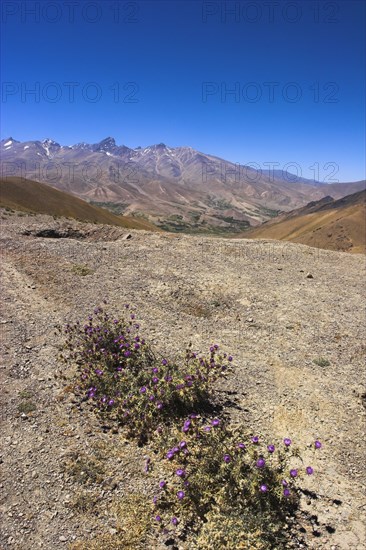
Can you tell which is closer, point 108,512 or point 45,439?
point 108,512

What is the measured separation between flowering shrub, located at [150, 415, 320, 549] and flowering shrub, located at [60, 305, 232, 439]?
1.52m

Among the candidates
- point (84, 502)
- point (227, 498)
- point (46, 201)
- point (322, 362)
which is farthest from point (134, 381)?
point (46, 201)

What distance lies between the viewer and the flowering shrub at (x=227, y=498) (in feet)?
18.3

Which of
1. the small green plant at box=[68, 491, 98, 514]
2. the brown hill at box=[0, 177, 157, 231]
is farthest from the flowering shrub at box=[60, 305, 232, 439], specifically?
the brown hill at box=[0, 177, 157, 231]

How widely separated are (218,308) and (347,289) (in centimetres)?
Result: 685

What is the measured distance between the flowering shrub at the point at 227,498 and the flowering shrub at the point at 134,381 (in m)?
1.52

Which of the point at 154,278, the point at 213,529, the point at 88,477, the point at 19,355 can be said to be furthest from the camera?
the point at 154,278

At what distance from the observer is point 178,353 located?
36.5 ft

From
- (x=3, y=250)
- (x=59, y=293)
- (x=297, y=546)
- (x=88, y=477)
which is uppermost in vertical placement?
(x=3, y=250)

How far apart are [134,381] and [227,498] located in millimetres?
3432

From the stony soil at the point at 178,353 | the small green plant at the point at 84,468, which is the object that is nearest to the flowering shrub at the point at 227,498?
the stony soil at the point at 178,353

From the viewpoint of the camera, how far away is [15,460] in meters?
7.07

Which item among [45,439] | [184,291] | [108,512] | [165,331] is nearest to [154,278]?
[184,291]

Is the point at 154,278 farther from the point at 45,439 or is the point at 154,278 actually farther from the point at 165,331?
the point at 45,439
